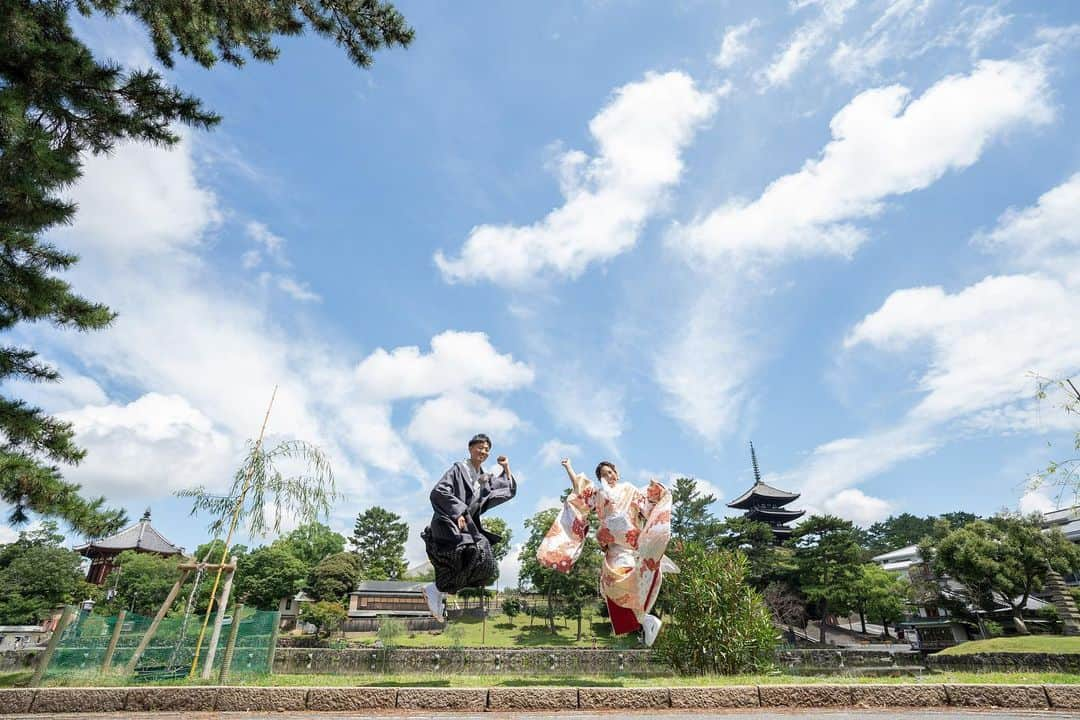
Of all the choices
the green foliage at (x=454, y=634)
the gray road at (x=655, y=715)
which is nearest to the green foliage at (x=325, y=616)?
the green foliage at (x=454, y=634)

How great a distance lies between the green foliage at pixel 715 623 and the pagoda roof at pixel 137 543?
5228 cm

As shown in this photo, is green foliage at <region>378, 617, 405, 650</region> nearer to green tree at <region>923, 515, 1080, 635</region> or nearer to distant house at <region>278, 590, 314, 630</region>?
distant house at <region>278, 590, 314, 630</region>

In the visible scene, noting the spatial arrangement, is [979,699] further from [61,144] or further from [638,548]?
[61,144]

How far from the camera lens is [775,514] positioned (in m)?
48.2

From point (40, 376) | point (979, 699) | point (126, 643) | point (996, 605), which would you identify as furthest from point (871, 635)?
point (40, 376)

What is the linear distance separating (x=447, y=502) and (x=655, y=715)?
2.91 m

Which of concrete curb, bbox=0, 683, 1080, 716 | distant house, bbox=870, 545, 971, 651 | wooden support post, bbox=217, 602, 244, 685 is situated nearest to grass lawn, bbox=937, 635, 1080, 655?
distant house, bbox=870, 545, 971, 651

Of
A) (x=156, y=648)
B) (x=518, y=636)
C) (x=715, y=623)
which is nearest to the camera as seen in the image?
(x=715, y=623)

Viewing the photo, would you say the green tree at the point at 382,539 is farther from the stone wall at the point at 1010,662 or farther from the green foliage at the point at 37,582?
the stone wall at the point at 1010,662

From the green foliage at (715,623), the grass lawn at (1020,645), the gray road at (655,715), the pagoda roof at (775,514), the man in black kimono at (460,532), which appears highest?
the pagoda roof at (775,514)

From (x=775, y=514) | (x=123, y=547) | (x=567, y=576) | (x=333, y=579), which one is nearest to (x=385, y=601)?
(x=333, y=579)

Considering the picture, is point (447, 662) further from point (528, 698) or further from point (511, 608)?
point (511, 608)

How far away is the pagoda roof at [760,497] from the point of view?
4922 cm

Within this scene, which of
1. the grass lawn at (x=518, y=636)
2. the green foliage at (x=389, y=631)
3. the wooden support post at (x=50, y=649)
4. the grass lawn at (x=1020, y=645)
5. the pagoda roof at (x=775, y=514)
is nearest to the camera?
the wooden support post at (x=50, y=649)
